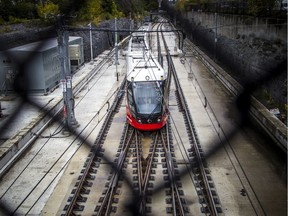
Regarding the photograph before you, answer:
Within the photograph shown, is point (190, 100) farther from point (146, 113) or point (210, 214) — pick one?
point (210, 214)

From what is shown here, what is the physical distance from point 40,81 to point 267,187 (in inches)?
223

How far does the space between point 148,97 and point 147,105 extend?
0.47ft

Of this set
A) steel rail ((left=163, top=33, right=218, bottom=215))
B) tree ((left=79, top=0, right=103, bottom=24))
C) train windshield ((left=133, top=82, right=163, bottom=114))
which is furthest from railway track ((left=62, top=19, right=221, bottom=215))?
tree ((left=79, top=0, right=103, bottom=24))

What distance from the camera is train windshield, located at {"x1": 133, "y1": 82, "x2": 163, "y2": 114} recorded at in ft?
20.4

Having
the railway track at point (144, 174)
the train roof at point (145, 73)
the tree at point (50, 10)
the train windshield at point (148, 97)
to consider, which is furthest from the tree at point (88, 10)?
the train roof at point (145, 73)

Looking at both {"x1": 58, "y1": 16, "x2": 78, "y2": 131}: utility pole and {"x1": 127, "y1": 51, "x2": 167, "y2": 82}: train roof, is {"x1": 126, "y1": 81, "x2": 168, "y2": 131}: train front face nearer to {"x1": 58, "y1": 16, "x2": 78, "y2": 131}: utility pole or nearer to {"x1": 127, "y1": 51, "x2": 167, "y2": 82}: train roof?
{"x1": 127, "y1": 51, "x2": 167, "y2": 82}: train roof

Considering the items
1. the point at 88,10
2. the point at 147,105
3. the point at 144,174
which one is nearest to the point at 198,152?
the point at 144,174

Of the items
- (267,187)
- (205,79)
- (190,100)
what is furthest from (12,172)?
(205,79)

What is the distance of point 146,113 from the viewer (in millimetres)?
6184

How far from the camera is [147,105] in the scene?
20.4ft

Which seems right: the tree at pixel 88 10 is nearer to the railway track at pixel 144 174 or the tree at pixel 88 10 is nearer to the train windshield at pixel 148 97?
the railway track at pixel 144 174

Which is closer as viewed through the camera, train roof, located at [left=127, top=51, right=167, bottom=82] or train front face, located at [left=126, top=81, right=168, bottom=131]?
train front face, located at [left=126, top=81, right=168, bottom=131]

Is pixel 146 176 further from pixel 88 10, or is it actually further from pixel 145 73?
pixel 88 10

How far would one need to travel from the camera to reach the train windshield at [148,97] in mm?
6211
